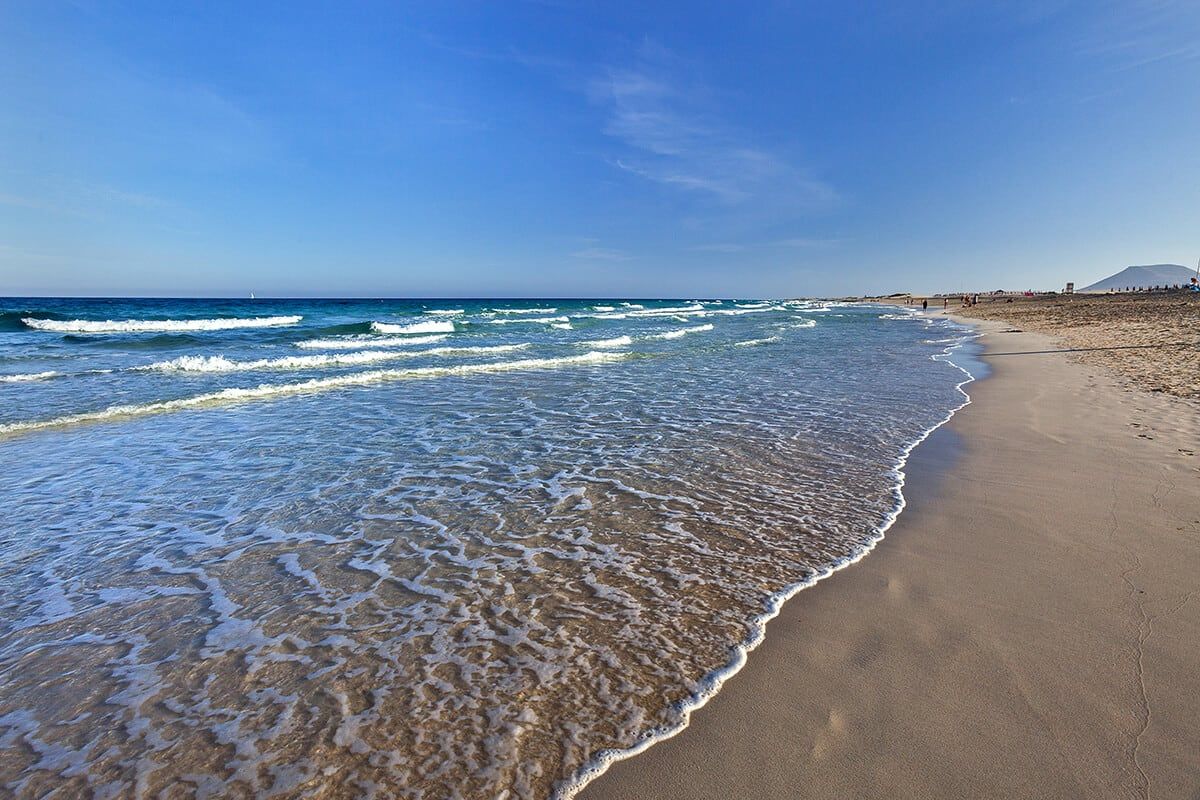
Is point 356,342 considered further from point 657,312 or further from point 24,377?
point 657,312

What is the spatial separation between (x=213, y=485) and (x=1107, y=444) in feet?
36.5

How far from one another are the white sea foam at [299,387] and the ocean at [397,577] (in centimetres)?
24

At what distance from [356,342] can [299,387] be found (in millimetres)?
15575

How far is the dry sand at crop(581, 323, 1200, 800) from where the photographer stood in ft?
7.66

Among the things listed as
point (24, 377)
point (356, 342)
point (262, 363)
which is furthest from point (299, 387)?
point (356, 342)

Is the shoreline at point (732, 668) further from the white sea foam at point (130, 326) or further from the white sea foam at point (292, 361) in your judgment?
the white sea foam at point (130, 326)

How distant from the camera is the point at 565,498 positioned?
232 inches

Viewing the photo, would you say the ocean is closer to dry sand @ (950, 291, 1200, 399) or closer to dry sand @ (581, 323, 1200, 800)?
dry sand @ (581, 323, 1200, 800)

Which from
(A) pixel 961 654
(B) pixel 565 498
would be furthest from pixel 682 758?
(B) pixel 565 498

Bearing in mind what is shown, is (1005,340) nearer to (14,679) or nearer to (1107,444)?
(1107,444)

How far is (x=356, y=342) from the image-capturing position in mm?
28344

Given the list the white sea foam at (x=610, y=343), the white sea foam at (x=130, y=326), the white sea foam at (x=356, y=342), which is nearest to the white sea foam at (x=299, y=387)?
the white sea foam at (x=610, y=343)

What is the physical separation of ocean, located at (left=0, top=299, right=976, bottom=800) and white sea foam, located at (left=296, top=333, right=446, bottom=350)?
14738 millimetres

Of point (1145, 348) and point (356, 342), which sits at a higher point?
point (1145, 348)
